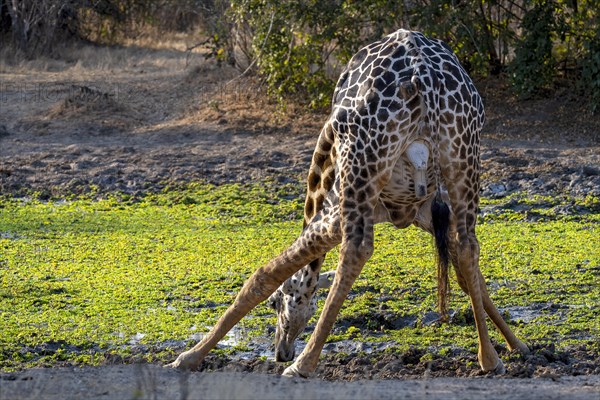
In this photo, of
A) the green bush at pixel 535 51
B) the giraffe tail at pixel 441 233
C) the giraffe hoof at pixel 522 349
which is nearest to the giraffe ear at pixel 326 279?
the giraffe tail at pixel 441 233

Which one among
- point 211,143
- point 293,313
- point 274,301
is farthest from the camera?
point 211,143

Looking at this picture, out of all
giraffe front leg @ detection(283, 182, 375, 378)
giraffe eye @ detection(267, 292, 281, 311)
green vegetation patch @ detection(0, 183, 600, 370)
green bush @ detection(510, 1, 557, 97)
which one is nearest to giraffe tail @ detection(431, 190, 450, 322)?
giraffe front leg @ detection(283, 182, 375, 378)

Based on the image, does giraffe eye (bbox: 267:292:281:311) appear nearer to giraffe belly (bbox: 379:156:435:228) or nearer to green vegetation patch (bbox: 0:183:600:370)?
green vegetation patch (bbox: 0:183:600:370)

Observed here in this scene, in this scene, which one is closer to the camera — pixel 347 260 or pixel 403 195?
pixel 347 260

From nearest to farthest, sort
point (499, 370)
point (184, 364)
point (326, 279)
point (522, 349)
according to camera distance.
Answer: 1. point (499, 370)
2. point (184, 364)
3. point (522, 349)
4. point (326, 279)

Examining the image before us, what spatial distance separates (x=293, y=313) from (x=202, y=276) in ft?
6.28

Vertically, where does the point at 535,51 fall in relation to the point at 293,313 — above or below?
above

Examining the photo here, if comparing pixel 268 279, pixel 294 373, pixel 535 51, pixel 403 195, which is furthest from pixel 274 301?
pixel 535 51

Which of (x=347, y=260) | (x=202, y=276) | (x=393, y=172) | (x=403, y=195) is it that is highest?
(x=393, y=172)

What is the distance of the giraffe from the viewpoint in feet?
20.0

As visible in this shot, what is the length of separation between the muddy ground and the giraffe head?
0.17 metres

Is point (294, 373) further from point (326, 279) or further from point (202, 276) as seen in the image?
point (202, 276)

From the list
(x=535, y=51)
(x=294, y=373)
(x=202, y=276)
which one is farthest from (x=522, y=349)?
(x=535, y=51)

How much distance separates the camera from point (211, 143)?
13438mm
